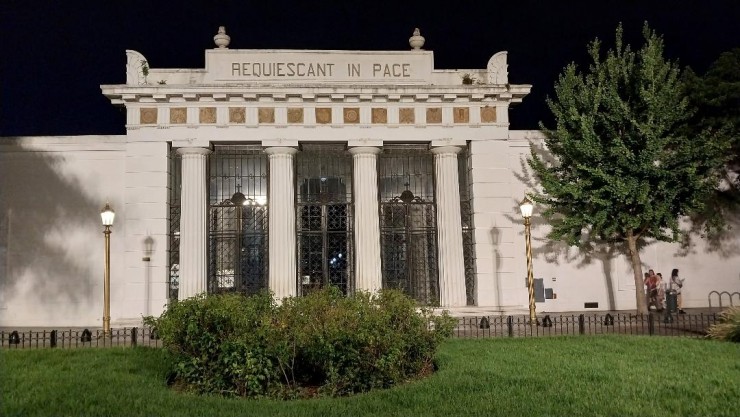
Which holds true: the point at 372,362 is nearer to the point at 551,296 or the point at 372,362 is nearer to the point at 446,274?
the point at 446,274

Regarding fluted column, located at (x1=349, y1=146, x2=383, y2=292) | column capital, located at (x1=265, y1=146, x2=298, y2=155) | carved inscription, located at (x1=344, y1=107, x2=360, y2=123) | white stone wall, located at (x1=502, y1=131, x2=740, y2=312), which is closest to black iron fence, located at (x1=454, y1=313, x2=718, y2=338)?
white stone wall, located at (x1=502, y1=131, x2=740, y2=312)

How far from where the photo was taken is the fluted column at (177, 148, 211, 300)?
22172 mm

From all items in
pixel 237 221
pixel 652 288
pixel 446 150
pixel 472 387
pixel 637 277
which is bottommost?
pixel 472 387

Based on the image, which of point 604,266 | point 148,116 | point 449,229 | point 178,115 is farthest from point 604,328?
point 148,116

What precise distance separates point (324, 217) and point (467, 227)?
5406mm

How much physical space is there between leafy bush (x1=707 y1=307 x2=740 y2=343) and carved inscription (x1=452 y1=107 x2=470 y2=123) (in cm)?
1102

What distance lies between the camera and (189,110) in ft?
75.0

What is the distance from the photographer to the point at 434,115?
77.7 feet

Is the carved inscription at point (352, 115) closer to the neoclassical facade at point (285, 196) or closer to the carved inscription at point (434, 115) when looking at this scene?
the neoclassical facade at point (285, 196)

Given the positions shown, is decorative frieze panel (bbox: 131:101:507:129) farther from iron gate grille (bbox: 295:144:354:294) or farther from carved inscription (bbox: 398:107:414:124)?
iron gate grille (bbox: 295:144:354:294)

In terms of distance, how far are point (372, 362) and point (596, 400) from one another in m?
3.57

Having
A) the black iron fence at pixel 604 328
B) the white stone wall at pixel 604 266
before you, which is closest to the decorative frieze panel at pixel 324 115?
the white stone wall at pixel 604 266

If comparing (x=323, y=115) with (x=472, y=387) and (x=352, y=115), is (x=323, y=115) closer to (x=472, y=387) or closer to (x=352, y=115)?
(x=352, y=115)

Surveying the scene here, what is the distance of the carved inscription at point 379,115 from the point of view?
23.4m
